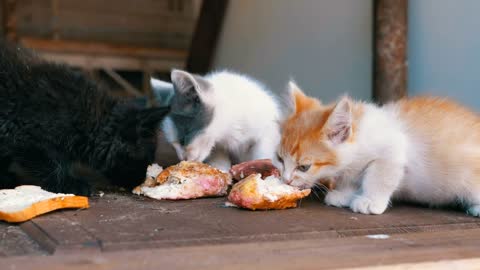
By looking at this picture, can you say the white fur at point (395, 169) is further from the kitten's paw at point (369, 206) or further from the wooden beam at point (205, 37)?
the wooden beam at point (205, 37)

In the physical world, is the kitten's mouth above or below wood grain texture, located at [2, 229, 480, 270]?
below

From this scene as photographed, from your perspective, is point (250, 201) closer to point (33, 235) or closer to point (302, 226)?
point (302, 226)

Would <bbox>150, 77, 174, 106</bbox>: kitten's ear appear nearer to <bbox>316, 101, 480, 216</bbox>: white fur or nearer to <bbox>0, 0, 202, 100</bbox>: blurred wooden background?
<bbox>316, 101, 480, 216</bbox>: white fur

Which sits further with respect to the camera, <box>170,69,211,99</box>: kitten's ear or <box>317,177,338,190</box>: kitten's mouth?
<box>170,69,211,99</box>: kitten's ear

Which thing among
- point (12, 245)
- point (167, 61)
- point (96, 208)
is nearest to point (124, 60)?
point (167, 61)

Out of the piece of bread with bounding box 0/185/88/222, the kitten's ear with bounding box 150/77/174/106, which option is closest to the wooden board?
the kitten's ear with bounding box 150/77/174/106

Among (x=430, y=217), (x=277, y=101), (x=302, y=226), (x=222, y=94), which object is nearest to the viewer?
(x=302, y=226)
